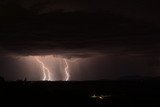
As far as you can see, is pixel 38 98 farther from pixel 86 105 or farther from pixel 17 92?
pixel 86 105

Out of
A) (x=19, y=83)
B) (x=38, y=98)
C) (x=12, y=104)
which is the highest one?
(x=19, y=83)

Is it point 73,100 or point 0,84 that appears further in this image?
point 73,100

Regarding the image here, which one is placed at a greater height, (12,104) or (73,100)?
(73,100)

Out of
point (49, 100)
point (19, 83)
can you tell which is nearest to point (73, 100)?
point (49, 100)

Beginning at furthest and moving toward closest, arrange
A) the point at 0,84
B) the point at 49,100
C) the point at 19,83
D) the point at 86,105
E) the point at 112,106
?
the point at 112,106, the point at 19,83, the point at 86,105, the point at 49,100, the point at 0,84

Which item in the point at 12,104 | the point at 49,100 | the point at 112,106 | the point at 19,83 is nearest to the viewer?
the point at 12,104

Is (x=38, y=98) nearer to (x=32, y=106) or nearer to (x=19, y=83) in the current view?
(x=32, y=106)

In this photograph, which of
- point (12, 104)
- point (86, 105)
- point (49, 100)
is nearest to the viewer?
point (12, 104)

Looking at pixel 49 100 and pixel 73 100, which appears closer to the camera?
pixel 49 100

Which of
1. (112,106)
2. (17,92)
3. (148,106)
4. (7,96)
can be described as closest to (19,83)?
(17,92)
